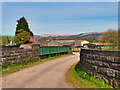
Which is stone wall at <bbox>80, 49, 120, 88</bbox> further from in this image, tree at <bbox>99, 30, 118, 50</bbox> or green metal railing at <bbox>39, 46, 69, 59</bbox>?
green metal railing at <bbox>39, 46, 69, 59</bbox>

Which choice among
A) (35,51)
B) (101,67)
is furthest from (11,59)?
(101,67)

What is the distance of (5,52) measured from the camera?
A: 12.4 m

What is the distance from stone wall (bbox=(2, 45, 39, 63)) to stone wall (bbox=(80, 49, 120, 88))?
7.95m

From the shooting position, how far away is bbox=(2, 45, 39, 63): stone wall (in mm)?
12422

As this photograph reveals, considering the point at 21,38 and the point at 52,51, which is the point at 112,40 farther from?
the point at 21,38

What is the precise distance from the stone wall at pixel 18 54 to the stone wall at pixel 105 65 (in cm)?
795

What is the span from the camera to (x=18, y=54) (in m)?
13.9

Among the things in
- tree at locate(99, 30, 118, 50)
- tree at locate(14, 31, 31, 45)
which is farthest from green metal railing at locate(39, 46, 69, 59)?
tree at locate(14, 31, 31, 45)

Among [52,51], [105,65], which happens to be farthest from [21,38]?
[105,65]

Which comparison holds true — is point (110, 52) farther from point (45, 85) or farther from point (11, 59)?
point (11, 59)

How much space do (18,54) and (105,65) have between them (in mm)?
9750

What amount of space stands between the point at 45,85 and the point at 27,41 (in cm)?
4495

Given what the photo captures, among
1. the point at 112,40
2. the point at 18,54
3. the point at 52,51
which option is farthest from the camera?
the point at 52,51

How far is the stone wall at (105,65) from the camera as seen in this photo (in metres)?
6.60
